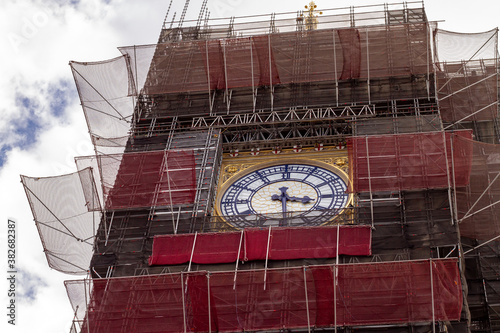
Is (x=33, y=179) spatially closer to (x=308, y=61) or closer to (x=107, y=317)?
(x=107, y=317)

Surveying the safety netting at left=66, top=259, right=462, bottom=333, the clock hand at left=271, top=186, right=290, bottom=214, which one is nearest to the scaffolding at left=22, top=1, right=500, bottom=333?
the safety netting at left=66, top=259, right=462, bottom=333

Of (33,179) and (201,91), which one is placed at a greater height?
(201,91)

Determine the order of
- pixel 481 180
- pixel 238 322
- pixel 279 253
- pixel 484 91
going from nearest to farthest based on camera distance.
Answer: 1. pixel 238 322
2. pixel 279 253
3. pixel 481 180
4. pixel 484 91

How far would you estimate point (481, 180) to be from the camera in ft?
104

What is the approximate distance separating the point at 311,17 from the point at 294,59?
5.67 metres

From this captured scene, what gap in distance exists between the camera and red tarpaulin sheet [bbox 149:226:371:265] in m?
29.5

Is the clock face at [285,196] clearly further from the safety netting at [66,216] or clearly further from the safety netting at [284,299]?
the safety netting at [66,216]

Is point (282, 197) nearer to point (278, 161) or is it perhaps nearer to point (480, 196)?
point (278, 161)

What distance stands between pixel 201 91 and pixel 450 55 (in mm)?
10556

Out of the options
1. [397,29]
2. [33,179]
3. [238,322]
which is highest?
[397,29]

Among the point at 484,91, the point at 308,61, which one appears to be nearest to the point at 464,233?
the point at 484,91

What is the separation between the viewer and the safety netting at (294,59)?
38.2 metres

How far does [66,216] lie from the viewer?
33.4 meters

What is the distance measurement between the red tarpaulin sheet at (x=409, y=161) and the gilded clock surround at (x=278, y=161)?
234 cm
